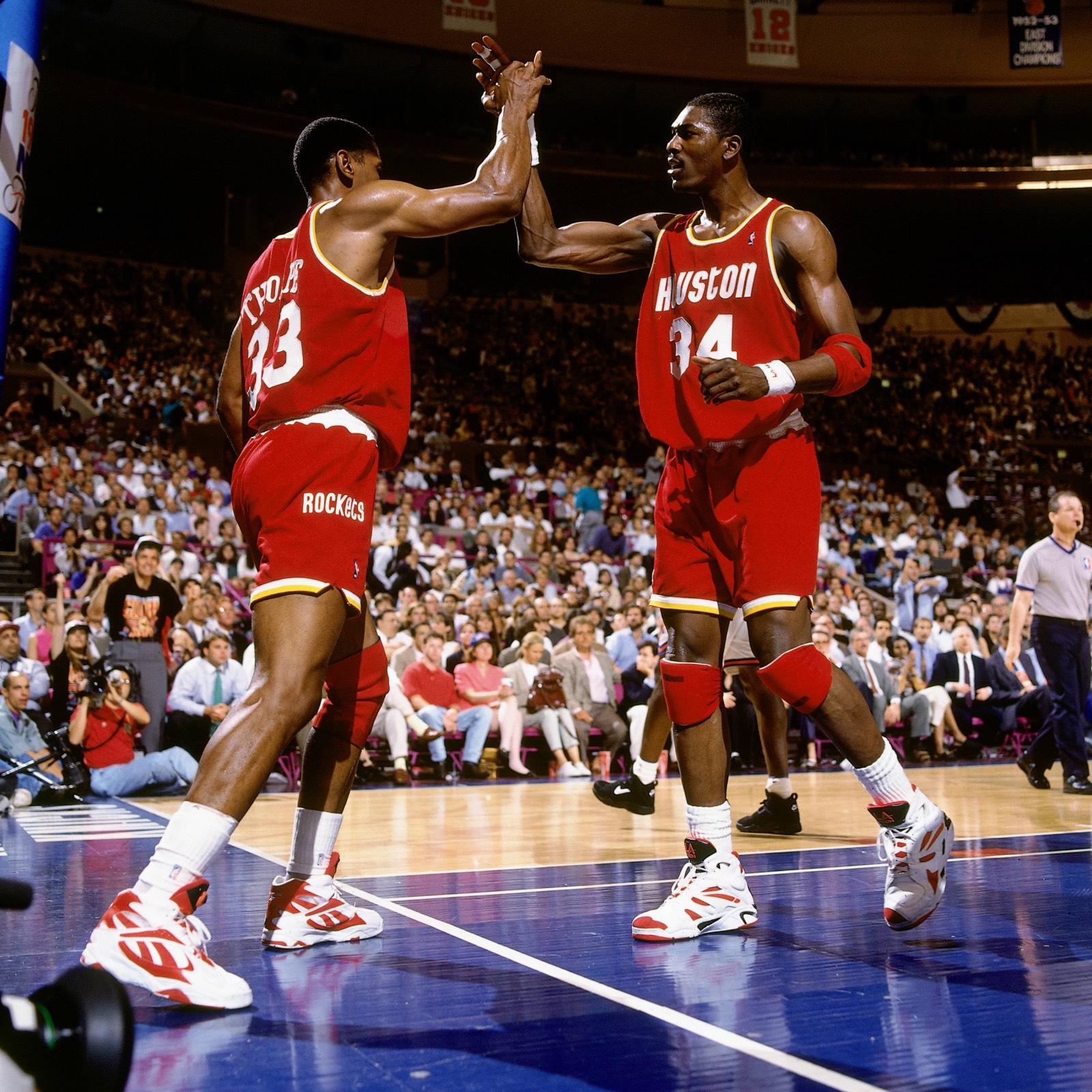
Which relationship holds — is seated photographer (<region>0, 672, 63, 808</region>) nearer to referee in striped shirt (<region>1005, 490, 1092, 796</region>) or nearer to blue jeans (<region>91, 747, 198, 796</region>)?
blue jeans (<region>91, 747, 198, 796</region>)

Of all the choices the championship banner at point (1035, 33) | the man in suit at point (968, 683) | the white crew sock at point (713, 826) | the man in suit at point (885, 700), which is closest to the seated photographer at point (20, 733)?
the white crew sock at point (713, 826)

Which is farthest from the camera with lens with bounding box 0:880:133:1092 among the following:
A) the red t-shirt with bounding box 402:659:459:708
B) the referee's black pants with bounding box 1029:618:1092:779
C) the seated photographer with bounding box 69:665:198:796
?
the red t-shirt with bounding box 402:659:459:708

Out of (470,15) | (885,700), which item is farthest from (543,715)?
(470,15)

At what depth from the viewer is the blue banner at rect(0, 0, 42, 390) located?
3.19m

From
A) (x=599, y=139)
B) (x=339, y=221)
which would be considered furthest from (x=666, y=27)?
(x=339, y=221)

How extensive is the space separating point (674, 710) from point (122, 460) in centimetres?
1157

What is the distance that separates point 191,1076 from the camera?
1.87 meters

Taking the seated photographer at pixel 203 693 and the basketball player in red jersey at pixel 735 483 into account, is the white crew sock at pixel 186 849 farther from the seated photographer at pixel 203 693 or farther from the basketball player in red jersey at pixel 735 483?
the seated photographer at pixel 203 693

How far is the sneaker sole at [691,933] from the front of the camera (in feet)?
9.34

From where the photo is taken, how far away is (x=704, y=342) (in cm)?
316

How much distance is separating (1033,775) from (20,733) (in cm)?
608

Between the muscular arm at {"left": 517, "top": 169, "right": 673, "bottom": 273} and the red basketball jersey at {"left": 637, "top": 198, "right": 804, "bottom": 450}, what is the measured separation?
0.22m

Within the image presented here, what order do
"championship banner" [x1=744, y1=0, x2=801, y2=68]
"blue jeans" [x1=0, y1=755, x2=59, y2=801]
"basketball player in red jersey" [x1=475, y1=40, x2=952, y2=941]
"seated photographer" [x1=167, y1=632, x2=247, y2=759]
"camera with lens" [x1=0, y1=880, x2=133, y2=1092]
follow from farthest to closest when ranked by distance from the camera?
"championship banner" [x1=744, y1=0, x2=801, y2=68], "seated photographer" [x1=167, y1=632, x2=247, y2=759], "blue jeans" [x1=0, y1=755, x2=59, y2=801], "basketball player in red jersey" [x1=475, y1=40, x2=952, y2=941], "camera with lens" [x1=0, y1=880, x2=133, y2=1092]

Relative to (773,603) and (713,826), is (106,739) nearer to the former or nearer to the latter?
(713,826)
